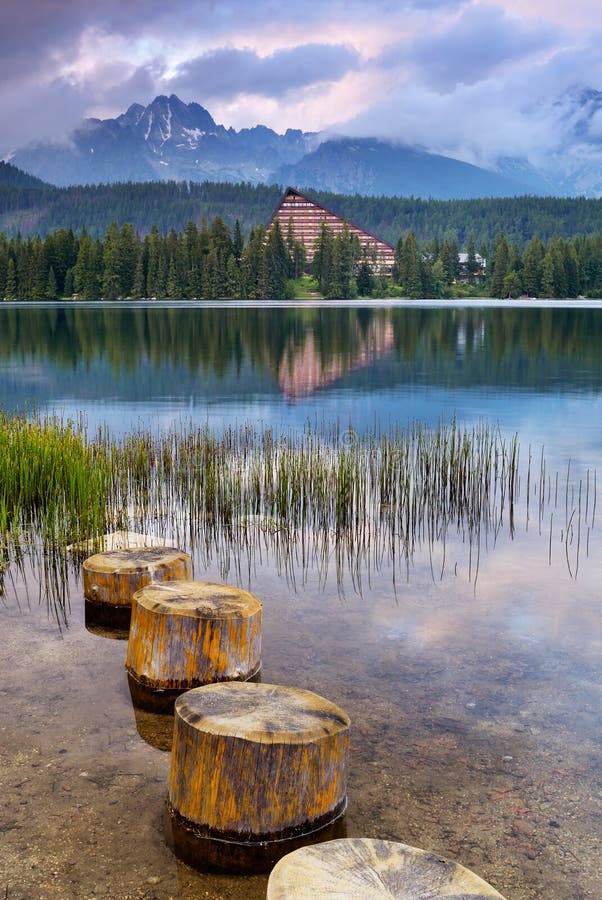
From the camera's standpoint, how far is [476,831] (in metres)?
5.94

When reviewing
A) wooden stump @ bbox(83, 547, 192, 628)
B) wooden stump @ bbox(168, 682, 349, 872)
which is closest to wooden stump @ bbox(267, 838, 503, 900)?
wooden stump @ bbox(168, 682, 349, 872)

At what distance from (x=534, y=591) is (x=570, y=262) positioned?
164271 mm

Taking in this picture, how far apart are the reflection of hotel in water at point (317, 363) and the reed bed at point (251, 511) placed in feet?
62.3

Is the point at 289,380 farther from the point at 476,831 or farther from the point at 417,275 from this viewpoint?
the point at 417,275

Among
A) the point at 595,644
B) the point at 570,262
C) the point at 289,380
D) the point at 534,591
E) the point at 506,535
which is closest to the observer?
the point at 595,644

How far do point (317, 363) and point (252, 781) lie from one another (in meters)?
41.6

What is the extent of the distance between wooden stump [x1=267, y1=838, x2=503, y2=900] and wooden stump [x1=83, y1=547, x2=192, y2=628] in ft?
16.9

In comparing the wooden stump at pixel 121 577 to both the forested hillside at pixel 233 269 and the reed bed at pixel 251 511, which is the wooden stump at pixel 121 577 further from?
the forested hillside at pixel 233 269

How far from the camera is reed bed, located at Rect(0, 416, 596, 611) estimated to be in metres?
12.0

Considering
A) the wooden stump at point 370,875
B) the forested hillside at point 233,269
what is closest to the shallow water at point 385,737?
the wooden stump at point 370,875

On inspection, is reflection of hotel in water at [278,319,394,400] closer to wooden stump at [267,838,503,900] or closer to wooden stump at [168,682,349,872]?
wooden stump at [168,682,349,872]

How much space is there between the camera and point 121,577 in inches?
377

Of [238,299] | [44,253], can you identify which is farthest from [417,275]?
[44,253]

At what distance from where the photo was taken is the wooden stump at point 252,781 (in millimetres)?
5500
